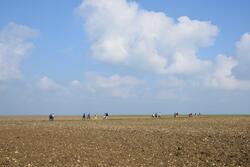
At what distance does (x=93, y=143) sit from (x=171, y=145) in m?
6.19

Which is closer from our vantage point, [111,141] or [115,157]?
[115,157]

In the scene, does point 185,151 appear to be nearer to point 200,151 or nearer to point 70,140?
point 200,151

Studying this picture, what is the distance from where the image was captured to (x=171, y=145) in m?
31.3

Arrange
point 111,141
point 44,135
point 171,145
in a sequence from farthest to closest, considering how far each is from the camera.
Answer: point 44,135, point 111,141, point 171,145

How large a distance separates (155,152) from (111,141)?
612cm

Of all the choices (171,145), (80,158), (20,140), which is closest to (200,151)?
(171,145)

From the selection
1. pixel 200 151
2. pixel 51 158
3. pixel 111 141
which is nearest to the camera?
pixel 51 158

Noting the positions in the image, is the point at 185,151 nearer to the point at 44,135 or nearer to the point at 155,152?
the point at 155,152

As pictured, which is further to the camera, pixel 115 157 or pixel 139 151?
pixel 139 151

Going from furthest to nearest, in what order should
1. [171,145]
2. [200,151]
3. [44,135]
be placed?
[44,135]
[171,145]
[200,151]

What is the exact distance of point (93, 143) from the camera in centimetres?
3319

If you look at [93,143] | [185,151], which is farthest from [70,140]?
[185,151]

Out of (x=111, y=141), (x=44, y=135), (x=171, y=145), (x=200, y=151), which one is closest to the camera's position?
(x=200, y=151)

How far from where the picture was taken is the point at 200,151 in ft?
94.4
